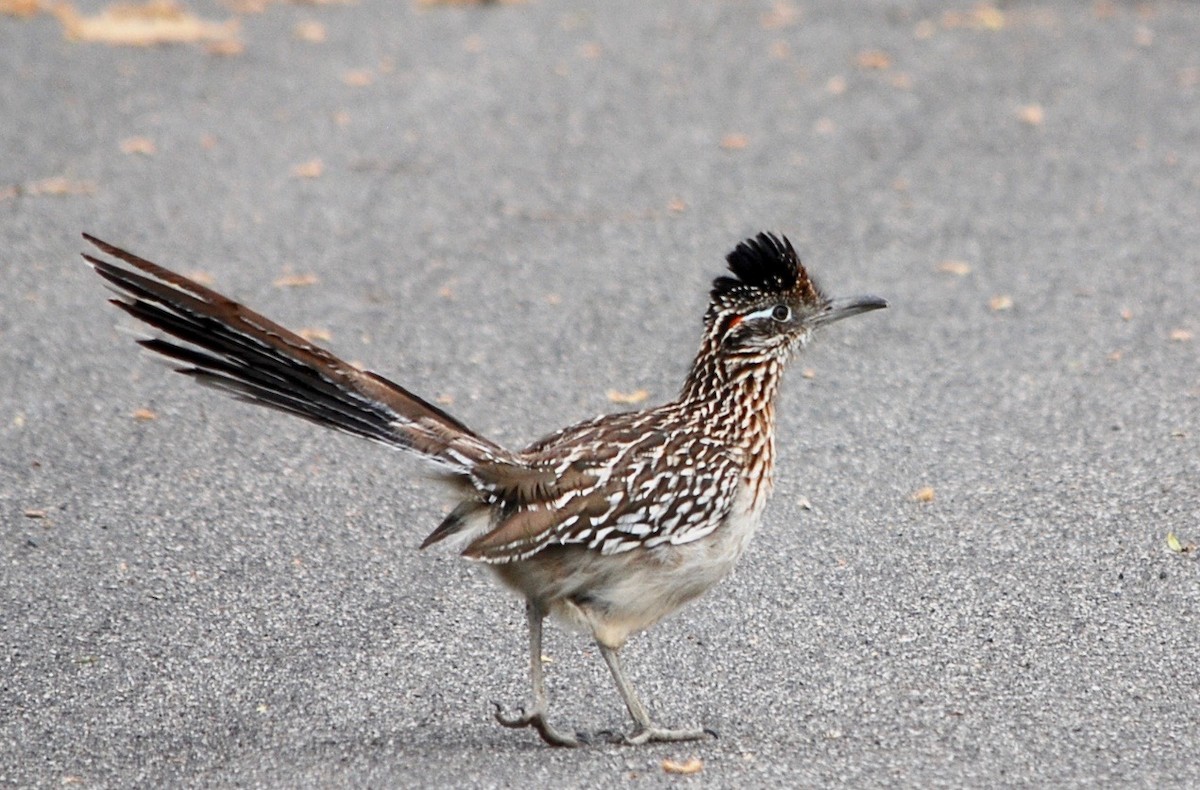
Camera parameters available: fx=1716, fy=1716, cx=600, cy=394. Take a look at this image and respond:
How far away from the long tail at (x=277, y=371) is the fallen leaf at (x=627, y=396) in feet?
9.41

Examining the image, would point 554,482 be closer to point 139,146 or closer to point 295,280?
point 295,280

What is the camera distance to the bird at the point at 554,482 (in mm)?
5234

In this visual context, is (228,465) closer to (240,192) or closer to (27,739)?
(27,739)

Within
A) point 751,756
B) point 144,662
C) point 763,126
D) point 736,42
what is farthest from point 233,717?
point 736,42

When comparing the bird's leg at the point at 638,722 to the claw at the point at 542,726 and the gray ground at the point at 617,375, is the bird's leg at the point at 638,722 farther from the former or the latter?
the claw at the point at 542,726

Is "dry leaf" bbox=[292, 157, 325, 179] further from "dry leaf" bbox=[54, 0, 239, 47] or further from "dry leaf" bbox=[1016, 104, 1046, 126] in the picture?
"dry leaf" bbox=[1016, 104, 1046, 126]

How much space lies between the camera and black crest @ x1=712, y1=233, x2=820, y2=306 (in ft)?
18.9

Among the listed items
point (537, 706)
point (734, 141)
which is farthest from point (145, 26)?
point (537, 706)

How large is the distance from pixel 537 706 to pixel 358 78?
8.58m

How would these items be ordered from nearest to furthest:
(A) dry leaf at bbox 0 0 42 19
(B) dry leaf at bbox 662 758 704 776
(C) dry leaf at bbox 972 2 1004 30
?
(B) dry leaf at bbox 662 758 704 776 < (A) dry leaf at bbox 0 0 42 19 < (C) dry leaf at bbox 972 2 1004 30

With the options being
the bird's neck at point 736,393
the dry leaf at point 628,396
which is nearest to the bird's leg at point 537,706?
the bird's neck at point 736,393

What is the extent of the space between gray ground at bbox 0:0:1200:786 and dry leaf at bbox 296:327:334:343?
0.43 feet

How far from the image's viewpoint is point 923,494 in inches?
287

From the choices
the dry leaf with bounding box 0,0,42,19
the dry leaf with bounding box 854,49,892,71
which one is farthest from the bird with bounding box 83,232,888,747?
the dry leaf with bounding box 0,0,42,19
